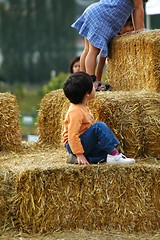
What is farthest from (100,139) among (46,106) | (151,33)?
(46,106)

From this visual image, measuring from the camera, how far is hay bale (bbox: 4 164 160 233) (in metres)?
5.91

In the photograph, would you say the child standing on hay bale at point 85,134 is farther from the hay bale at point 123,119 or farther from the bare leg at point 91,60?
the bare leg at point 91,60

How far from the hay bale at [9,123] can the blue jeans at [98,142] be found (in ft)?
4.33

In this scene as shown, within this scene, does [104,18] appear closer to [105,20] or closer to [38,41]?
[105,20]

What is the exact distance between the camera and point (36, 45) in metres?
21.8

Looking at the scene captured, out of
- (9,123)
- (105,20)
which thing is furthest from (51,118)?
(105,20)

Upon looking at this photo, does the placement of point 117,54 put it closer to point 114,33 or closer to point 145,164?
point 114,33

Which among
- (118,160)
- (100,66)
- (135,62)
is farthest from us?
(100,66)

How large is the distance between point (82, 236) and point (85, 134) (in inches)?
29.6

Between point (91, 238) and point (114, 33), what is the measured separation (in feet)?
7.52

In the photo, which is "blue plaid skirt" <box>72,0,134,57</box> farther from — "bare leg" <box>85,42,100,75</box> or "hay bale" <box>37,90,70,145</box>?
"hay bale" <box>37,90,70,145</box>

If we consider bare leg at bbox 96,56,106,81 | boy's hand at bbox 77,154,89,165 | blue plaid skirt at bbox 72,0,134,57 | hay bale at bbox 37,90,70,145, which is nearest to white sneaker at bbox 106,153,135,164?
boy's hand at bbox 77,154,89,165

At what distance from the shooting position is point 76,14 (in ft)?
70.9

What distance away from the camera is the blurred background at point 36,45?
21422 millimetres
